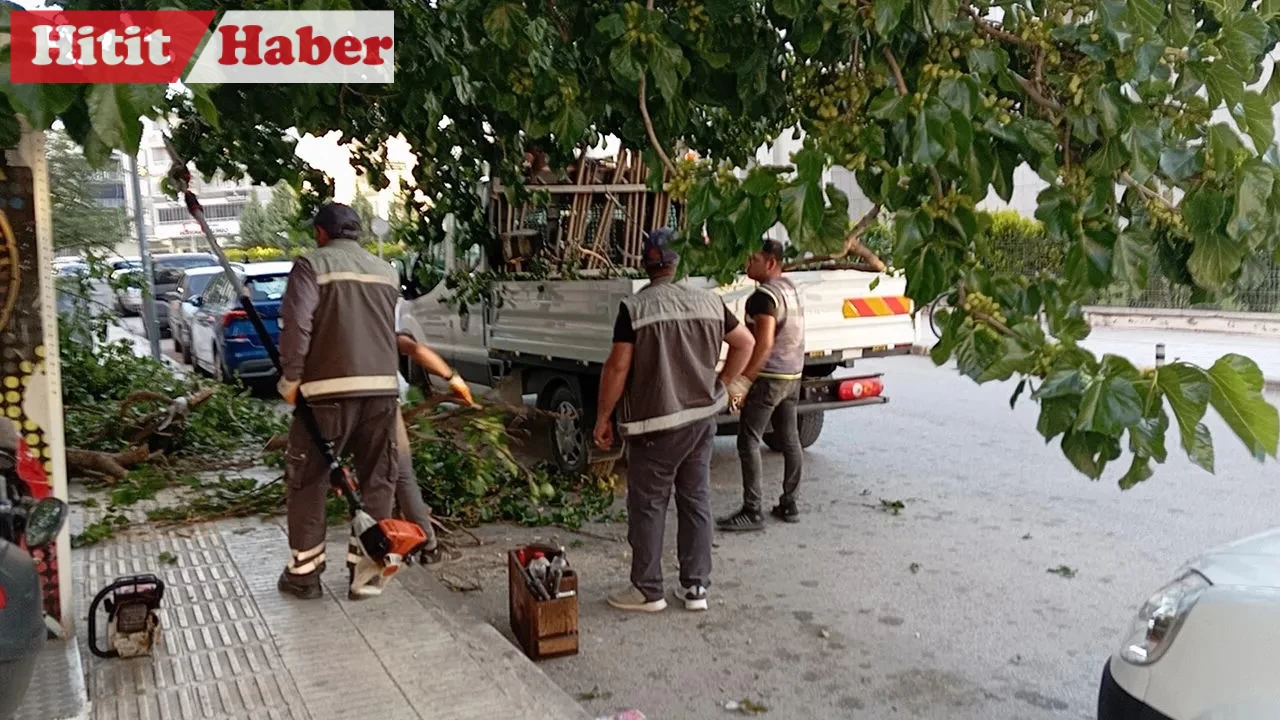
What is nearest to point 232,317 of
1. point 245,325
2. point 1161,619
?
point 245,325

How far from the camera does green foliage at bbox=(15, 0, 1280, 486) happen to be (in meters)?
2.58

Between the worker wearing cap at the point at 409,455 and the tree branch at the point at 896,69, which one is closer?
the tree branch at the point at 896,69

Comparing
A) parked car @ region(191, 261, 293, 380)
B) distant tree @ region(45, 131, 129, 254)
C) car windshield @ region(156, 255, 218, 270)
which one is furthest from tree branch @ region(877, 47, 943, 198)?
car windshield @ region(156, 255, 218, 270)

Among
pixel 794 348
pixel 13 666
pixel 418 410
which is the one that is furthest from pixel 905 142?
pixel 418 410

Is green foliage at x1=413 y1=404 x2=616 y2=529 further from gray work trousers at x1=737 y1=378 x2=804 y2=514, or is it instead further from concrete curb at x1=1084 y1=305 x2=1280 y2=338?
concrete curb at x1=1084 y1=305 x2=1280 y2=338

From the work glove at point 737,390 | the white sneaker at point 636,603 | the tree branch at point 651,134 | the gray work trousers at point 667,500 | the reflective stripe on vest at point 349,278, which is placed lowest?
the white sneaker at point 636,603

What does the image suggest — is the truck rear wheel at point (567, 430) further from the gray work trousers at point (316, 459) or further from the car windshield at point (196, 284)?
the car windshield at point (196, 284)

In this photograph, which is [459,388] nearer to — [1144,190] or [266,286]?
[1144,190]

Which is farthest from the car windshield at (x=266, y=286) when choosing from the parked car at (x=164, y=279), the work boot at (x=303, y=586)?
the parked car at (x=164, y=279)

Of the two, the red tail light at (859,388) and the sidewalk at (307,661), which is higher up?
the red tail light at (859,388)

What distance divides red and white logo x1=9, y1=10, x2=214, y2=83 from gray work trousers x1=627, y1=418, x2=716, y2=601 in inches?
115

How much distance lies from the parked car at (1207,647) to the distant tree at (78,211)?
425 inches

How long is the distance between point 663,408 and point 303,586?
1865 mm

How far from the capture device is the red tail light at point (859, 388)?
8.16 meters
